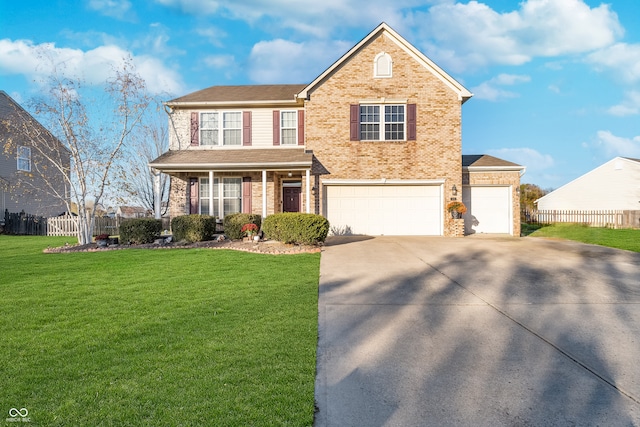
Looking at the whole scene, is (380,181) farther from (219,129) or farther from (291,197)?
(219,129)

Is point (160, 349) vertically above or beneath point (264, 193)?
beneath

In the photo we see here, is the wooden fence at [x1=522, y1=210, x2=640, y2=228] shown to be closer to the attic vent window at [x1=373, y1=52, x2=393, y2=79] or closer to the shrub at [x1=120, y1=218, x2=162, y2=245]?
the attic vent window at [x1=373, y1=52, x2=393, y2=79]

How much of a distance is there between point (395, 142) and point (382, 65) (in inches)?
133

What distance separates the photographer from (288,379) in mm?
3148

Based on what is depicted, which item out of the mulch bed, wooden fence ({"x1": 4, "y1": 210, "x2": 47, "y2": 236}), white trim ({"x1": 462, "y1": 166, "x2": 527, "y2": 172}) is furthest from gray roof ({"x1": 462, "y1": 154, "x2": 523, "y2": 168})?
wooden fence ({"x1": 4, "y1": 210, "x2": 47, "y2": 236})

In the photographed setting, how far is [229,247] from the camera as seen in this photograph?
12.0m

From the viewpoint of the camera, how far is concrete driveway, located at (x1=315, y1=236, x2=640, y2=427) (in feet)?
9.35

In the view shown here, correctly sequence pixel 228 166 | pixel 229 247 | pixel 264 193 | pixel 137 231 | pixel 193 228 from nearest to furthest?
pixel 229 247
pixel 137 231
pixel 193 228
pixel 228 166
pixel 264 193

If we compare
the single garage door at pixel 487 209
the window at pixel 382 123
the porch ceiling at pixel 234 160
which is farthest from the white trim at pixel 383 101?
the single garage door at pixel 487 209

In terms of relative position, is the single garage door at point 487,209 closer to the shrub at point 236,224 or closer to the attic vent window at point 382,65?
the attic vent window at point 382,65

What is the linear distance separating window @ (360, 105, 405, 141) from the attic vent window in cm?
136

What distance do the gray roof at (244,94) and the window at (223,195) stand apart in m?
3.64

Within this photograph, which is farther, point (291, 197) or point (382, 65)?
point (291, 197)

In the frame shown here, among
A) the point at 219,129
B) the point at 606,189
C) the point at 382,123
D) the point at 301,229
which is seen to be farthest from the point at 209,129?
the point at 606,189
